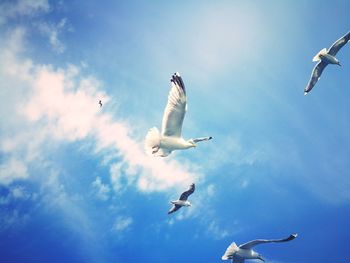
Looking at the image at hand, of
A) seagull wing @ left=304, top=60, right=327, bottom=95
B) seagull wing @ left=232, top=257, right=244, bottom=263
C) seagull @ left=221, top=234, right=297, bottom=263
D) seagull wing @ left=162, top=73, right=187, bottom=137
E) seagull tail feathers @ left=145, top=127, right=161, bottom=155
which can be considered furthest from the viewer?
seagull wing @ left=304, top=60, right=327, bottom=95

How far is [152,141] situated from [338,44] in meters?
10.3

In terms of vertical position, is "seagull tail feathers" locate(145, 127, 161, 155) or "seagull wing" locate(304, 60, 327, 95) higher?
"seagull wing" locate(304, 60, 327, 95)

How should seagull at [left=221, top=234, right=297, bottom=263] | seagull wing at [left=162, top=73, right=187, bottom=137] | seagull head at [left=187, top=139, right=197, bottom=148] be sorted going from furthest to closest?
seagull at [left=221, top=234, right=297, bottom=263] → seagull head at [left=187, top=139, right=197, bottom=148] → seagull wing at [left=162, top=73, right=187, bottom=137]

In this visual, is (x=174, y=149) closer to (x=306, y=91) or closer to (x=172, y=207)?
(x=172, y=207)

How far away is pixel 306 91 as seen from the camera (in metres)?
16.5

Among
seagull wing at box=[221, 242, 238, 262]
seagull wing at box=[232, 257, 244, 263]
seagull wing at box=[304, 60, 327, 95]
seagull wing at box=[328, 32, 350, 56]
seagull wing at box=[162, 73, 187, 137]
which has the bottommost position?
seagull wing at box=[232, 257, 244, 263]

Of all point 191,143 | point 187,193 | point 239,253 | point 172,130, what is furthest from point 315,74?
point 172,130

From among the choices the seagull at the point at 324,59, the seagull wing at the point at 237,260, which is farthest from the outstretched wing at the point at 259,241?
the seagull at the point at 324,59

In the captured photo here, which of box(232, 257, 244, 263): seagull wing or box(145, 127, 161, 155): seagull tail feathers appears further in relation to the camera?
box(232, 257, 244, 263): seagull wing

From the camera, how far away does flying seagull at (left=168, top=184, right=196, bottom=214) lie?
15961 mm

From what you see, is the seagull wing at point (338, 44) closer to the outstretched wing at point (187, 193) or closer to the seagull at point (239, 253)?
the outstretched wing at point (187, 193)

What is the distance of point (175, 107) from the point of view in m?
9.66

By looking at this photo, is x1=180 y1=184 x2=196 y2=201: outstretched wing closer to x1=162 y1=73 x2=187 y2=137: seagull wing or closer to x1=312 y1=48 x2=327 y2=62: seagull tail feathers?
x1=162 y1=73 x2=187 y2=137: seagull wing

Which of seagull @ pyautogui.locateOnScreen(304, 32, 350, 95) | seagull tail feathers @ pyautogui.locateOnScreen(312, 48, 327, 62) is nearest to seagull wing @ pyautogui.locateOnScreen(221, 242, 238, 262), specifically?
seagull @ pyautogui.locateOnScreen(304, 32, 350, 95)
